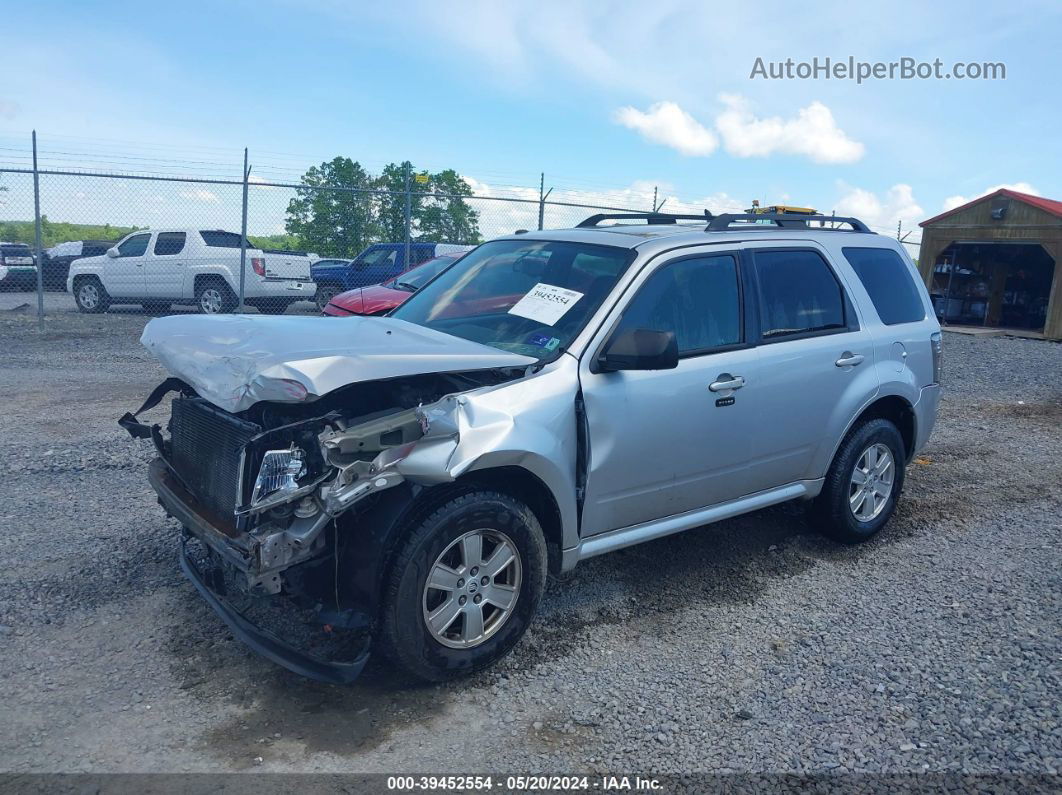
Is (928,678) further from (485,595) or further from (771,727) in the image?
(485,595)

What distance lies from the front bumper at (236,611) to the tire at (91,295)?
14.6 metres

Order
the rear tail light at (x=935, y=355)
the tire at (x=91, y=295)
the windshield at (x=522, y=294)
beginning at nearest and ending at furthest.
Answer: the windshield at (x=522, y=294) < the rear tail light at (x=935, y=355) < the tire at (x=91, y=295)

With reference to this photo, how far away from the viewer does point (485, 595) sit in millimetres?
3479

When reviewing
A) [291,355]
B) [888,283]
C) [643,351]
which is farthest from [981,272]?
[291,355]

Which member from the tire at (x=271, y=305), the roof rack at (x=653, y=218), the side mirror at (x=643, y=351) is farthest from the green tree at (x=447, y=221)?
the side mirror at (x=643, y=351)

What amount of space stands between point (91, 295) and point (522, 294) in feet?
48.8

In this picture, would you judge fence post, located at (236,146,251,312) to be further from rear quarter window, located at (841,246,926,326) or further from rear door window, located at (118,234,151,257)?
rear quarter window, located at (841,246,926,326)

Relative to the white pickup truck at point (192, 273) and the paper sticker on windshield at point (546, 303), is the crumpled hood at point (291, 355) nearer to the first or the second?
the paper sticker on windshield at point (546, 303)

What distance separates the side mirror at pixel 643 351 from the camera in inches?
143

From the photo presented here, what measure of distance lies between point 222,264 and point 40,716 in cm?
1333

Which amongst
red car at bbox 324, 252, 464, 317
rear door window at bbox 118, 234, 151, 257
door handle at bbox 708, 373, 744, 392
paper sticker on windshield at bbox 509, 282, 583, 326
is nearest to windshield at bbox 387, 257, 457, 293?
red car at bbox 324, 252, 464, 317

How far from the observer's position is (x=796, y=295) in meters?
4.74

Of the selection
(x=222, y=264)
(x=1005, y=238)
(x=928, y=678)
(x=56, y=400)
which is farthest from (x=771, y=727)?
(x=1005, y=238)

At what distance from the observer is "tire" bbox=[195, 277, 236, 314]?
1552 cm
